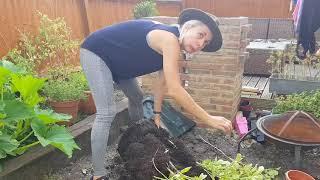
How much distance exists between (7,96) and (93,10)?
4386 millimetres

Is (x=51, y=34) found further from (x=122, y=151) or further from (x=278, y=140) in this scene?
(x=278, y=140)

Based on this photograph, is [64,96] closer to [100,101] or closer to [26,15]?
[100,101]

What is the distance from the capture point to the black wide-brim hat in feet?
7.82

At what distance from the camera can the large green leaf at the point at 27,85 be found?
2.75 metres

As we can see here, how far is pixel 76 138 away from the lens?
135 inches

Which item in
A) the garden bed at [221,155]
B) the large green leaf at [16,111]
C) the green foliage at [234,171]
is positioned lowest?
the garden bed at [221,155]

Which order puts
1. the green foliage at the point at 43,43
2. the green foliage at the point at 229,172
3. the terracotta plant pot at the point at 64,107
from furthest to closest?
the green foliage at the point at 43,43
the terracotta plant pot at the point at 64,107
the green foliage at the point at 229,172

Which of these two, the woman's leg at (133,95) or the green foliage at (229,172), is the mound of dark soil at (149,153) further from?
the woman's leg at (133,95)

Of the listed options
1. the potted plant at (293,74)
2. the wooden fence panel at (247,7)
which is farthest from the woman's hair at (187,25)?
the wooden fence panel at (247,7)

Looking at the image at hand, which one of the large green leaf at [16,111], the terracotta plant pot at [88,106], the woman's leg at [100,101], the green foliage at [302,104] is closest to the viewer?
the large green leaf at [16,111]

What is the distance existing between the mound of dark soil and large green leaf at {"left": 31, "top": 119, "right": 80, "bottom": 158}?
426mm

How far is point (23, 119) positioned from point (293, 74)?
3846 mm

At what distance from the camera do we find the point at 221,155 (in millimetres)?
3695

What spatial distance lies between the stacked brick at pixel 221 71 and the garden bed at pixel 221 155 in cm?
39
